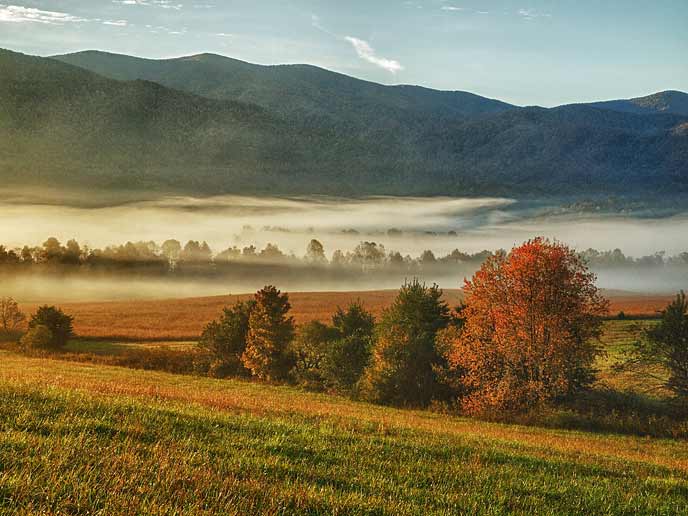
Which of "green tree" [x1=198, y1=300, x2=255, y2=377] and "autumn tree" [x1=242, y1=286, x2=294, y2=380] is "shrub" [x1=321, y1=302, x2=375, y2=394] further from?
"green tree" [x1=198, y1=300, x2=255, y2=377]

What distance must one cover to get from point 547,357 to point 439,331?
951 centimetres

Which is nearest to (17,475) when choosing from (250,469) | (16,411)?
(250,469)

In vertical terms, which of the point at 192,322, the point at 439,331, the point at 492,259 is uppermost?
the point at 492,259

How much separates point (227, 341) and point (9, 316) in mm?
36058

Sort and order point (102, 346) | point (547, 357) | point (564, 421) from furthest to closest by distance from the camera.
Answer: point (102, 346), point (547, 357), point (564, 421)

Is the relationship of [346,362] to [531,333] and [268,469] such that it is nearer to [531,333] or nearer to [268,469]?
[531,333]

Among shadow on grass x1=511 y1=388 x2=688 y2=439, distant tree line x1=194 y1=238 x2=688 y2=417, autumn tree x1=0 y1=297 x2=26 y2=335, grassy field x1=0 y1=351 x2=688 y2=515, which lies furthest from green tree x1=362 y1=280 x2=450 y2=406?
autumn tree x1=0 y1=297 x2=26 y2=335

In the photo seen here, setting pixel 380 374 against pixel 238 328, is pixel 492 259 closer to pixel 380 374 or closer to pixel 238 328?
pixel 380 374

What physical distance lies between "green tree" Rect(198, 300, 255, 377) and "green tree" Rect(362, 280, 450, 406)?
17.8 m

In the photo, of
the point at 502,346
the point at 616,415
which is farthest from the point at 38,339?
the point at 616,415

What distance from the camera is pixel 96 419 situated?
14.1 metres

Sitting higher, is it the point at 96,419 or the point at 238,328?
the point at 96,419

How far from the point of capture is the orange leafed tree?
153 feet

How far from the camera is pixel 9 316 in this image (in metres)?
79.1
